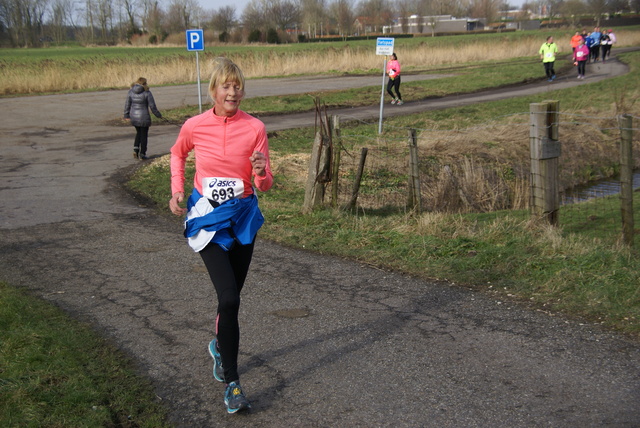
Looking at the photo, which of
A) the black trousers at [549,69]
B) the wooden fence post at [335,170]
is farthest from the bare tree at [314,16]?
the wooden fence post at [335,170]

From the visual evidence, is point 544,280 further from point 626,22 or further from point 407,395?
point 626,22

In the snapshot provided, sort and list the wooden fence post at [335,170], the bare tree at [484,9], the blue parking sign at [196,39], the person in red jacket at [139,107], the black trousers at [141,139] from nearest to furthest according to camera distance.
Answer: the wooden fence post at [335,170]
the person in red jacket at [139,107]
the black trousers at [141,139]
the blue parking sign at [196,39]
the bare tree at [484,9]

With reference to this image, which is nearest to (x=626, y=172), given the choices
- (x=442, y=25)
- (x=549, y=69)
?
(x=549, y=69)

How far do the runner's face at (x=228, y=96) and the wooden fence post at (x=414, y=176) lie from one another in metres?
5.83

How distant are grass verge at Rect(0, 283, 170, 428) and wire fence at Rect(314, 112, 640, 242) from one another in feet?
17.5

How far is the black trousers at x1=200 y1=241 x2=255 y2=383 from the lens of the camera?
13.2 ft

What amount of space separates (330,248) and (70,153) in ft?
35.4

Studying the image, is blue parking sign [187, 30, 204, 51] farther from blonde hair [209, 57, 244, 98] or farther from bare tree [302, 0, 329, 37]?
bare tree [302, 0, 329, 37]

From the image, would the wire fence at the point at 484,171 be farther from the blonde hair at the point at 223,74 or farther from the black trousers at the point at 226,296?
the black trousers at the point at 226,296

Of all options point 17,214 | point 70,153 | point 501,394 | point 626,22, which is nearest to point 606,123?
point 70,153

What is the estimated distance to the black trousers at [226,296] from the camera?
13.2 feet

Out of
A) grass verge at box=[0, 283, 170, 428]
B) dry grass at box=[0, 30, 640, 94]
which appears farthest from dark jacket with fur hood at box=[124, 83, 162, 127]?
dry grass at box=[0, 30, 640, 94]

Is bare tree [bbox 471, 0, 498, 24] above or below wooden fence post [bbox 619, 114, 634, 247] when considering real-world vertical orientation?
above

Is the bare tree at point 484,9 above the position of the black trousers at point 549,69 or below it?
above
